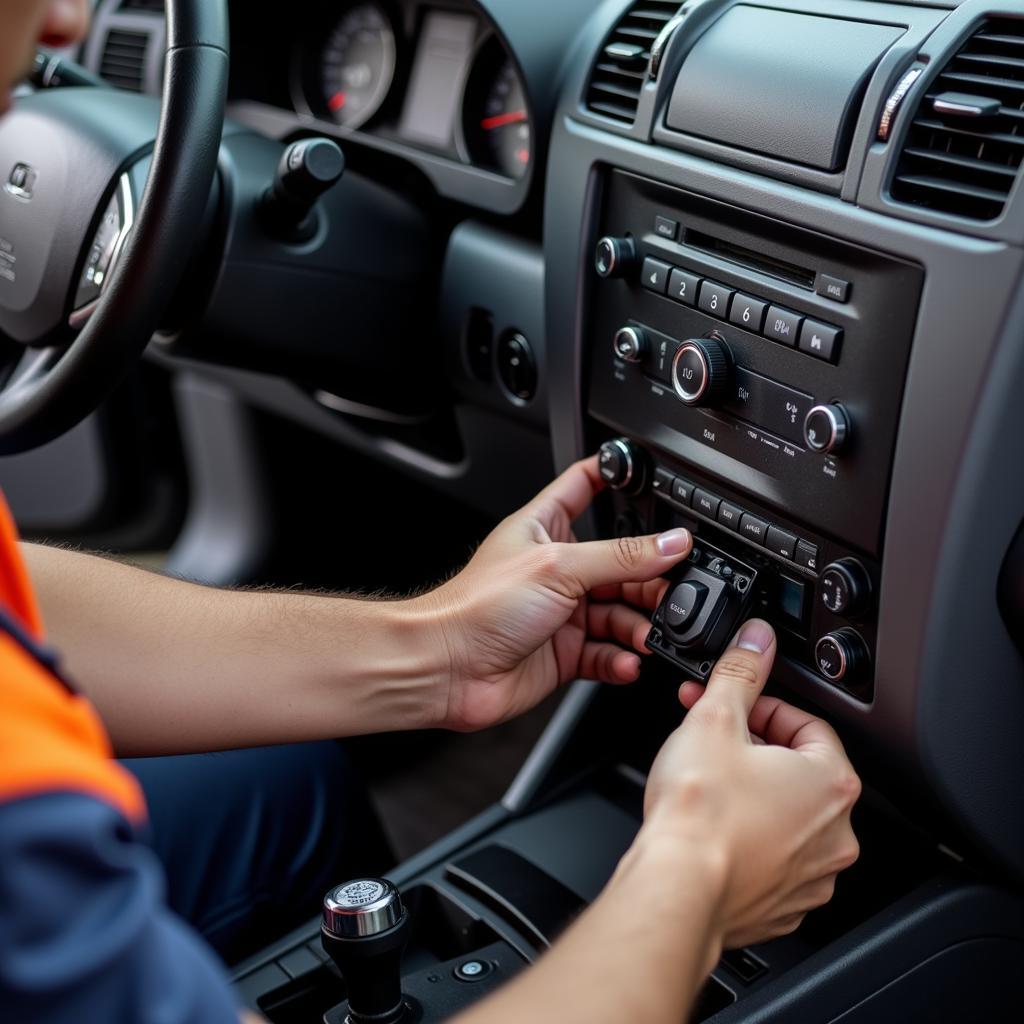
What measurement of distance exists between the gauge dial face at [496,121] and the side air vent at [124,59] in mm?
535

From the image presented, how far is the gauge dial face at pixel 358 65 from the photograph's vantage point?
1.51 meters

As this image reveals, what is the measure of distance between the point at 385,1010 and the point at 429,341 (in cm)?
76

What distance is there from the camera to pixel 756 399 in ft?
3.07

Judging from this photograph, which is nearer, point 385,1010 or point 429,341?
point 385,1010

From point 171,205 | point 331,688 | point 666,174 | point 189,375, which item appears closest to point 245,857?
point 331,688

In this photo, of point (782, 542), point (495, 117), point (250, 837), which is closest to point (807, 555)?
point (782, 542)

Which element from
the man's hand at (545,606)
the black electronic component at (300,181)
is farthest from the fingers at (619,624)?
the black electronic component at (300,181)

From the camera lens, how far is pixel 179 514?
2.23m

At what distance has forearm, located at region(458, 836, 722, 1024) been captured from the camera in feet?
1.94

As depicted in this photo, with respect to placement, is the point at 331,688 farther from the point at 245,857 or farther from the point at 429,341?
the point at 429,341

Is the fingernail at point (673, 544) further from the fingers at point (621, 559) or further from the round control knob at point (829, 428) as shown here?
the round control knob at point (829, 428)

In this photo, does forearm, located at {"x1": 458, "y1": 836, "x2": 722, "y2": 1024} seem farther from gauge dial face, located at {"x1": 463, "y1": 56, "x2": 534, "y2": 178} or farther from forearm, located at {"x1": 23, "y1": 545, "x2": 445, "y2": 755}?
gauge dial face, located at {"x1": 463, "y1": 56, "x2": 534, "y2": 178}

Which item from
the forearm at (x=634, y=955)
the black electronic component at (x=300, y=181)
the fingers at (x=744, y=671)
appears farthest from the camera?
the black electronic component at (x=300, y=181)

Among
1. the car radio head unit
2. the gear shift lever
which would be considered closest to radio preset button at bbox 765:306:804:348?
the car radio head unit
